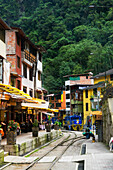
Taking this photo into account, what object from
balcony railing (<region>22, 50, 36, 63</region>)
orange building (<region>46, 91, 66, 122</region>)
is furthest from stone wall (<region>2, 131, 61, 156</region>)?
orange building (<region>46, 91, 66, 122</region>)

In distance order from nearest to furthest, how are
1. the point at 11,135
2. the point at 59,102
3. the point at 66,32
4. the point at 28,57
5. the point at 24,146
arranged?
the point at 11,135 → the point at 24,146 → the point at 28,57 → the point at 59,102 → the point at 66,32

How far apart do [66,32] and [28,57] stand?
60.6 m

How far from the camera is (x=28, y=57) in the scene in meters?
38.3

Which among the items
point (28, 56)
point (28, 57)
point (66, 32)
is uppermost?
point (66, 32)

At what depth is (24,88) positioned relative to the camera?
36.7m

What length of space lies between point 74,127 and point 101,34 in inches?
1530

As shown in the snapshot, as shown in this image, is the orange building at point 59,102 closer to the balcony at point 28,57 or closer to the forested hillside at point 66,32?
the forested hillside at point 66,32

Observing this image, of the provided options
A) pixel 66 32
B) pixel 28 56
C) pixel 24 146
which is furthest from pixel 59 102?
pixel 24 146

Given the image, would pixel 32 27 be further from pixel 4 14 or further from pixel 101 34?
pixel 101 34

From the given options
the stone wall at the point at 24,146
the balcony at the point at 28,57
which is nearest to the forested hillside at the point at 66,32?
the balcony at the point at 28,57

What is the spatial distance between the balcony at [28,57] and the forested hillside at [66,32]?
36.2 metres

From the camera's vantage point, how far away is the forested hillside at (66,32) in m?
81.9

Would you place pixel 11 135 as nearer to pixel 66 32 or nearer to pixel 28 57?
pixel 28 57

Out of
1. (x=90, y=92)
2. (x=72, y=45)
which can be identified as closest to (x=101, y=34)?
(x=72, y=45)
